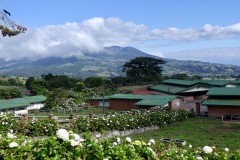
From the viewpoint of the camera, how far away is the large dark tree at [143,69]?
219 feet

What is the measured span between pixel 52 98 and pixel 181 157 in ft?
118

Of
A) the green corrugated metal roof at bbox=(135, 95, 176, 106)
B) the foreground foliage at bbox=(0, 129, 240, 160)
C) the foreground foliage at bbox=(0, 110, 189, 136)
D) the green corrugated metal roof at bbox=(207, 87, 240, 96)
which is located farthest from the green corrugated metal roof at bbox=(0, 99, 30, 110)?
the foreground foliage at bbox=(0, 129, 240, 160)

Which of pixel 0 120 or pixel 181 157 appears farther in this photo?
pixel 0 120

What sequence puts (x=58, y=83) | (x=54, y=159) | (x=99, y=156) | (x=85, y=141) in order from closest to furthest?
(x=54, y=159), (x=99, y=156), (x=85, y=141), (x=58, y=83)

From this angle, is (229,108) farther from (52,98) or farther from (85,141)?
(85,141)

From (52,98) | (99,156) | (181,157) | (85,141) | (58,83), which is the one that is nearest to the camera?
(99,156)

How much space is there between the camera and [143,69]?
67625 millimetres

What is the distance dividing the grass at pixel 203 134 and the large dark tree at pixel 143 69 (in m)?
40.7

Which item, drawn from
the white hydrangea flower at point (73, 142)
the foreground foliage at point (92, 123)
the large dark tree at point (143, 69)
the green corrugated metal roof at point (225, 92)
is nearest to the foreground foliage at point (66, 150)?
the white hydrangea flower at point (73, 142)

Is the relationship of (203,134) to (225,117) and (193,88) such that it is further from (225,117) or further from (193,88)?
(193,88)

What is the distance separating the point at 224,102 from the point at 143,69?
37.3 m

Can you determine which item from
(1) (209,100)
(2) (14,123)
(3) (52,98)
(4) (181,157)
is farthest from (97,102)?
(4) (181,157)

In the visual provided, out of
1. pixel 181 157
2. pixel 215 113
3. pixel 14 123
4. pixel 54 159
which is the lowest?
pixel 215 113

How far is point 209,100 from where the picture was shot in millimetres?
32469
